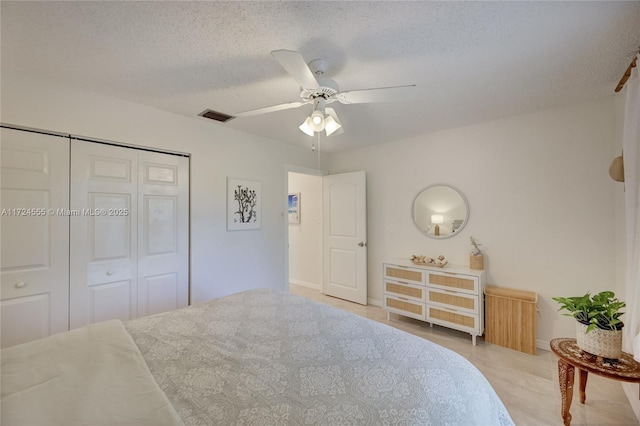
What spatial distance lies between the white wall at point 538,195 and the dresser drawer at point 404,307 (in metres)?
0.66

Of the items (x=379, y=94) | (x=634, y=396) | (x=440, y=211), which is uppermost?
(x=379, y=94)

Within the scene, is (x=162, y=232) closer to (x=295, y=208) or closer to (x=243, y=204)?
(x=243, y=204)

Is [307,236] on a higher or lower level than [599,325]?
higher

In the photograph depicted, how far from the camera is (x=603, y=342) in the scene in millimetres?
1566

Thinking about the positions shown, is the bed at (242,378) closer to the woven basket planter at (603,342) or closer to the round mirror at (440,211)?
the woven basket planter at (603,342)

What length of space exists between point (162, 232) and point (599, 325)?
344 centimetres

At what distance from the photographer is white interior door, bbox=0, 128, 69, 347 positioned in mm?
1860

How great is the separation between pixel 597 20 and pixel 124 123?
11.1ft

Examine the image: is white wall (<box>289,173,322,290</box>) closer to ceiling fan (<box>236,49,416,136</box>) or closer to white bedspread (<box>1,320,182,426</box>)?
ceiling fan (<box>236,49,416,136</box>)

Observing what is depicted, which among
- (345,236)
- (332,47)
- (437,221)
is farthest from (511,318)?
(332,47)

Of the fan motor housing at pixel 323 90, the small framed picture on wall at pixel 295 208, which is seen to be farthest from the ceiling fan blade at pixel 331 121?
the small framed picture on wall at pixel 295 208

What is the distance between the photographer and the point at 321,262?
15.0 feet

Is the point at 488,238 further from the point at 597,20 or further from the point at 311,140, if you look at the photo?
the point at 311,140

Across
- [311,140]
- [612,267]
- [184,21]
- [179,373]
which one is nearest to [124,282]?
[179,373]
